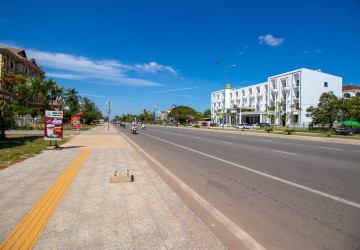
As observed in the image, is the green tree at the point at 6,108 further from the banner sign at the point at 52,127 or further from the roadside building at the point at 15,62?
the roadside building at the point at 15,62

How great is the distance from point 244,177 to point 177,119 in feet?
362

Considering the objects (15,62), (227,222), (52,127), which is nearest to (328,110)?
(52,127)

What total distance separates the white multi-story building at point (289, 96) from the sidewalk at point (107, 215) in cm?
5191

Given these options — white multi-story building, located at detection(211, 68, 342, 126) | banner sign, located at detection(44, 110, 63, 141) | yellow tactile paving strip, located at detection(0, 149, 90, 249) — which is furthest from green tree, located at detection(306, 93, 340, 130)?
yellow tactile paving strip, located at detection(0, 149, 90, 249)

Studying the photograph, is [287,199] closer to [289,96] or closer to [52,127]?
[52,127]

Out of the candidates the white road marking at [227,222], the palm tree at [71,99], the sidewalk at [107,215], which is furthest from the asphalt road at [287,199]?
the palm tree at [71,99]

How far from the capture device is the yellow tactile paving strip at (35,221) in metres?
3.53

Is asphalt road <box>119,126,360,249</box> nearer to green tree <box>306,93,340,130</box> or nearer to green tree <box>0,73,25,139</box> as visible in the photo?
green tree <box>0,73,25,139</box>

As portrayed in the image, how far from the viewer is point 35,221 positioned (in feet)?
13.8

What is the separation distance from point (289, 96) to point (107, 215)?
75724mm

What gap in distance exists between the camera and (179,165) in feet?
34.4

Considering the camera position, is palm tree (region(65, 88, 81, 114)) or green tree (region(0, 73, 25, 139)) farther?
palm tree (region(65, 88, 81, 114))

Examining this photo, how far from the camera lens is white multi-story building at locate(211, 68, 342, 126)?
222ft

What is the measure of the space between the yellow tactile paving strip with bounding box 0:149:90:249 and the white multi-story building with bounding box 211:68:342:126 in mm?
52682
